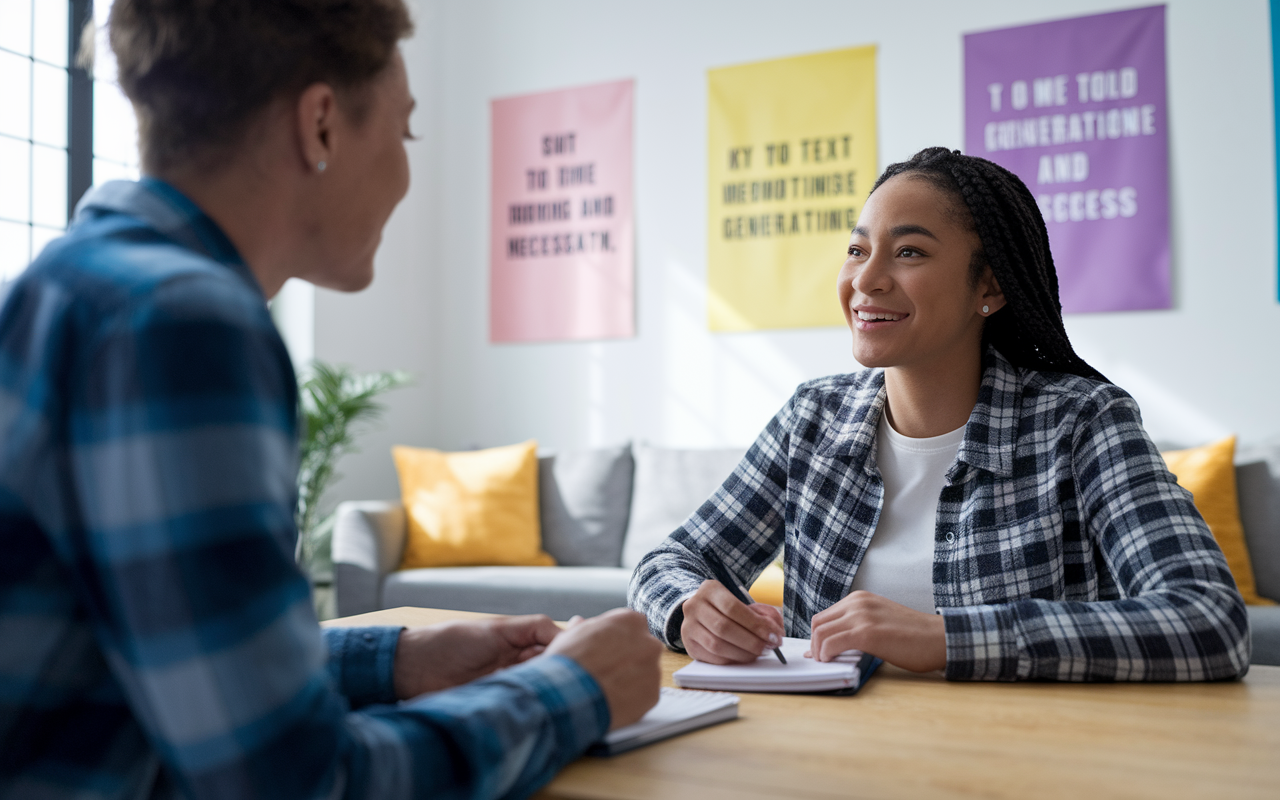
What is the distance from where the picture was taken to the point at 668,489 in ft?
12.6

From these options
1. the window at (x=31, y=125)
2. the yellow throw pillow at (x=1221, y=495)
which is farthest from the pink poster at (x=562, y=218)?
the yellow throw pillow at (x=1221, y=495)

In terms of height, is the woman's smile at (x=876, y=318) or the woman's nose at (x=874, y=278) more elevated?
the woman's nose at (x=874, y=278)

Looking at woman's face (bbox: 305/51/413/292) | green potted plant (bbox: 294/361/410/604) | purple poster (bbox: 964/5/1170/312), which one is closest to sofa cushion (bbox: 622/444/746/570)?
green potted plant (bbox: 294/361/410/604)

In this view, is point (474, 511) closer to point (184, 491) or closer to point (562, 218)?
point (562, 218)

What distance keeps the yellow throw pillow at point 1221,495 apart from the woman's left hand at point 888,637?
7.53ft

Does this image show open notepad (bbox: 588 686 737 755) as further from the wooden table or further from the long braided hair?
the long braided hair

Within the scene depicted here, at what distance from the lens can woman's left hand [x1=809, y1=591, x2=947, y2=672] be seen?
3.52 ft

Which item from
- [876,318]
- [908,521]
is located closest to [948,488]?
[908,521]

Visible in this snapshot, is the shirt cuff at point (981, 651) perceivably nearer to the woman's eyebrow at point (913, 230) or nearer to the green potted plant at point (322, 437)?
the woman's eyebrow at point (913, 230)

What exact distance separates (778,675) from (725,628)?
0.13 meters

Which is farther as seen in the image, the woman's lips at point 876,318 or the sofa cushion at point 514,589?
the sofa cushion at point 514,589

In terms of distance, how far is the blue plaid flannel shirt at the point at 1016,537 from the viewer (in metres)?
1.06

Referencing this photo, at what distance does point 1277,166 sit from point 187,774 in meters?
3.90

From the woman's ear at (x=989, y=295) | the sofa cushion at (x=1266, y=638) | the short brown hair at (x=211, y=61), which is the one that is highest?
the short brown hair at (x=211, y=61)
